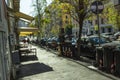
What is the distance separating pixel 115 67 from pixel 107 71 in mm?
911

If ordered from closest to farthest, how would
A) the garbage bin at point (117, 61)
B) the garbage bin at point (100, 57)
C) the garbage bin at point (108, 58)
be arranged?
the garbage bin at point (117, 61), the garbage bin at point (108, 58), the garbage bin at point (100, 57)

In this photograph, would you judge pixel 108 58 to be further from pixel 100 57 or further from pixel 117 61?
pixel 100 57

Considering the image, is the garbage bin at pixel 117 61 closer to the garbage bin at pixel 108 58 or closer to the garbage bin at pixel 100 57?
the garbage bin at pixel 108 58

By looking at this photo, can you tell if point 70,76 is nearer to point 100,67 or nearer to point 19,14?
point 100,67

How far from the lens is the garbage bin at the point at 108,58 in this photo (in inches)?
441

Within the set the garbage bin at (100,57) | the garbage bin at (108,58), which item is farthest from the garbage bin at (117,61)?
the garbage bin at (100,57)

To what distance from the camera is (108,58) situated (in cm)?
1154

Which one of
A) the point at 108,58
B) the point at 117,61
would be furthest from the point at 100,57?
the point at 117,61

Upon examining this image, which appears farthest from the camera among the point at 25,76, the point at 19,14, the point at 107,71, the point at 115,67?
the point at 19,14

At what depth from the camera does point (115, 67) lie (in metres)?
10.8

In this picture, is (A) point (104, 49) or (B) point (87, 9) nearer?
(A) point (104, 49)

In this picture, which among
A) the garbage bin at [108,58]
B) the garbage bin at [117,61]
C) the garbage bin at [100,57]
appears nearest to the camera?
the garbage bin at [117,61]

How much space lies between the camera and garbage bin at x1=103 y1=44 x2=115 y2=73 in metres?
11.2

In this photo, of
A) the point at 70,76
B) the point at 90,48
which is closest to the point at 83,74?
the point at 70,76
